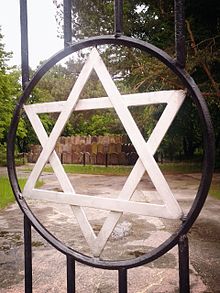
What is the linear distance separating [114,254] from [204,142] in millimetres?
2857

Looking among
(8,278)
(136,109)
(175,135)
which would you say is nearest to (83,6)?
(136,109)

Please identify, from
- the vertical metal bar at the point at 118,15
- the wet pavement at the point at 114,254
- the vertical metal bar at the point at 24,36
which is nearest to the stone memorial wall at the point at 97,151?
the wet pavement at the point at 114,254

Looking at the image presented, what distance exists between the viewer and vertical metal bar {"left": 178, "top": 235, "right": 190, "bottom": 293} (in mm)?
947

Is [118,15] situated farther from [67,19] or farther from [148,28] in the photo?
[148,28]

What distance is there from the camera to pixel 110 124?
18188 mm

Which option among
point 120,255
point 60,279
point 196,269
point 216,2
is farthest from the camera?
point 216,2

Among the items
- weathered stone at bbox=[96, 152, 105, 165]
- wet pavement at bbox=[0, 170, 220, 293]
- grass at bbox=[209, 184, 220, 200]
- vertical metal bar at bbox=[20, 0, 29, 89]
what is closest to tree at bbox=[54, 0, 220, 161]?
grass at bbox=[209, 184, 220, 200]

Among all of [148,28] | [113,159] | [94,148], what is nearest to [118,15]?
[148,28]

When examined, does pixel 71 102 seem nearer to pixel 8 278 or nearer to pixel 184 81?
pixel 184 81

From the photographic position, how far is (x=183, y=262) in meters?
0.96

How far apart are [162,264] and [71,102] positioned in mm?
2456

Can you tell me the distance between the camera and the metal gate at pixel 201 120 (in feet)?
2.89

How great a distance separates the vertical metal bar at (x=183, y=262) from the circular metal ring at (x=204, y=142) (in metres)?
0.03

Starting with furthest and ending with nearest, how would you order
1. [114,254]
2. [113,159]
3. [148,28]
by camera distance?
1. [113,159]
2. [148,28]
3. [114,254]
